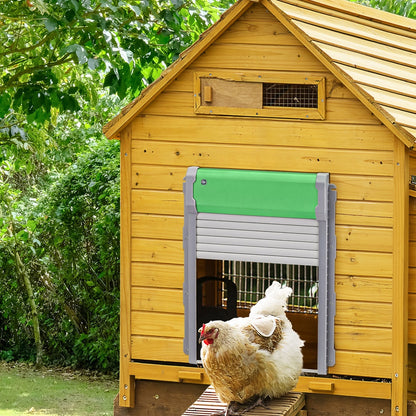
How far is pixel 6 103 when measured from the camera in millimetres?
8680

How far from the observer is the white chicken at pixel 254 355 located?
6.18 metres

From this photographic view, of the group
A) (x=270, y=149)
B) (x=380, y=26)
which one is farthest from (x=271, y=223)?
(x=380, y=26)

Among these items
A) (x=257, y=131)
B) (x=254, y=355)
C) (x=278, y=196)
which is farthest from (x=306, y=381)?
(x=257, y=131)

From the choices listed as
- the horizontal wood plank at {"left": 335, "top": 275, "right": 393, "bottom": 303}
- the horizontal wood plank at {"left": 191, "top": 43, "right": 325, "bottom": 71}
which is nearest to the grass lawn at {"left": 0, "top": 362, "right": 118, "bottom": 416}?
the horizontal wood plank at {"left": 335, "top": 275, "right": 393, "bottom": 303}

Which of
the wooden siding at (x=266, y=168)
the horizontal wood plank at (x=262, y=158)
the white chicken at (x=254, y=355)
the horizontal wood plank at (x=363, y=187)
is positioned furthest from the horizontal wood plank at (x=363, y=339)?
the horizontal wood plank at (x=262, y=158)

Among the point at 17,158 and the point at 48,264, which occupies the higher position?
the point at 17,158

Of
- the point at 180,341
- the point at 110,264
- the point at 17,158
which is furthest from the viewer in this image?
the point at 110,264

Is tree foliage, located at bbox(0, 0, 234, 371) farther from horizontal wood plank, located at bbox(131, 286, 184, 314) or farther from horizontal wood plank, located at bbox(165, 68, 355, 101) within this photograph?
horizontal wood plank, located at bbox(131, 286, 184, 314)

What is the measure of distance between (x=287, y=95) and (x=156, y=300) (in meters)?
1.74

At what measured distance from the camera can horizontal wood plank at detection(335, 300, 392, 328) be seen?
677 cm

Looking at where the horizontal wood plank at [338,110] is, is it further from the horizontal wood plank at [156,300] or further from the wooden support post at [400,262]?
the horizontal wood plank at [156,300]

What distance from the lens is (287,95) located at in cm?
709

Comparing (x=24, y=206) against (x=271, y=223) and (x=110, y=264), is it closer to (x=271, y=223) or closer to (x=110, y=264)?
(x=110, y=264)

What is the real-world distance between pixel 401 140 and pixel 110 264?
188 inches
